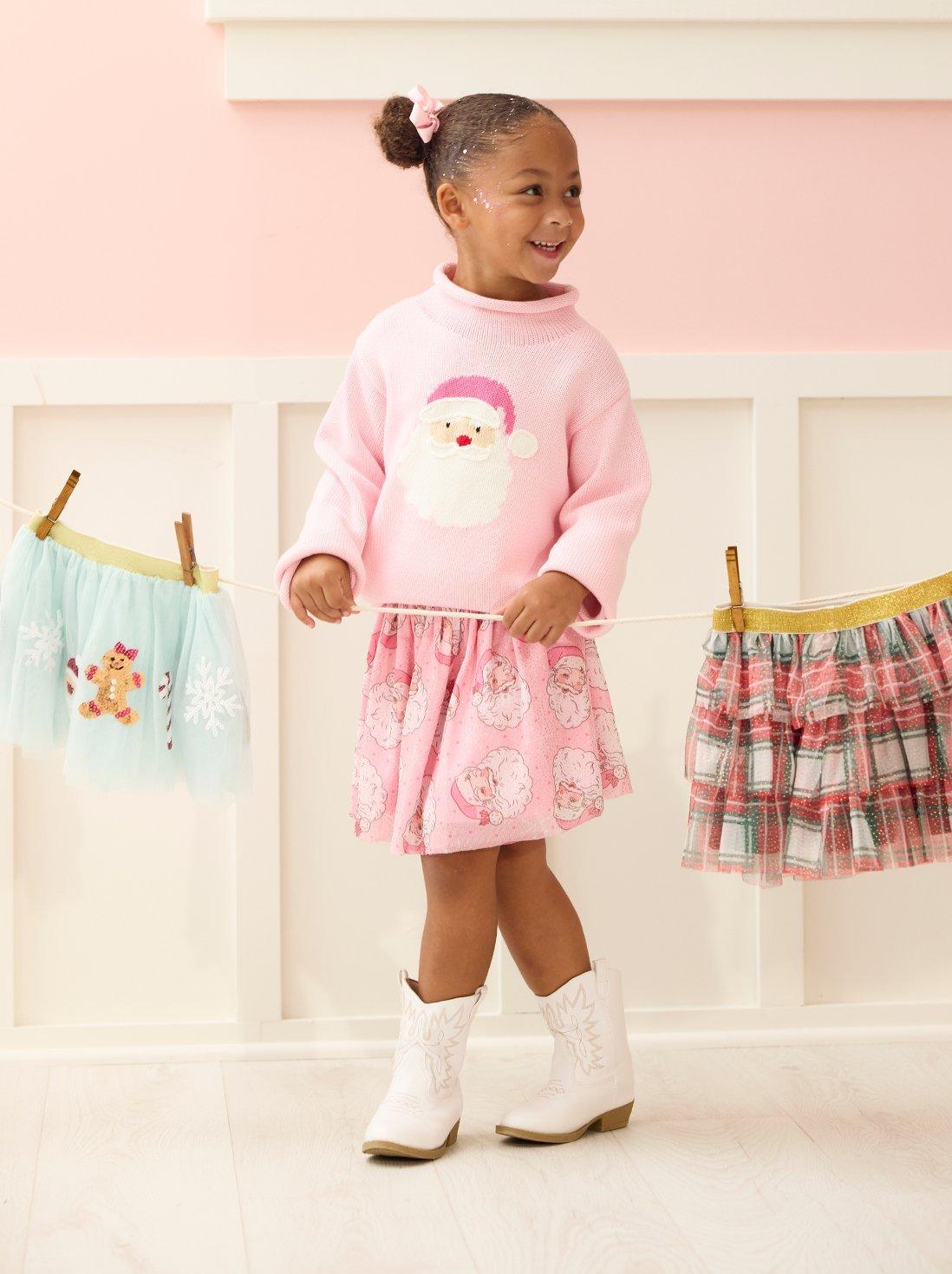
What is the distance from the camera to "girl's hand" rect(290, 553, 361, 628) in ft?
3.84

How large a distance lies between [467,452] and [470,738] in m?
0.25

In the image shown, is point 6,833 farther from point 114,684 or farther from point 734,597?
point 734,597

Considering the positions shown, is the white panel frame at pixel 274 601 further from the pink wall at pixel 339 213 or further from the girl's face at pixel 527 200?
the girl's face at pixel 527 200

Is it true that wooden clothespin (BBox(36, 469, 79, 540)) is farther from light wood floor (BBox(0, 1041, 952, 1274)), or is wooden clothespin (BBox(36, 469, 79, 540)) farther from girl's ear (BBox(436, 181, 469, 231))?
light wood floor (BBox(0, 1041, 952, 1274))

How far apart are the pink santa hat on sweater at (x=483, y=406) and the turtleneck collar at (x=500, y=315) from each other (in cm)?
5

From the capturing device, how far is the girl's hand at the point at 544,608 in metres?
1.14

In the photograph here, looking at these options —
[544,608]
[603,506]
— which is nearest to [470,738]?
[544,608]

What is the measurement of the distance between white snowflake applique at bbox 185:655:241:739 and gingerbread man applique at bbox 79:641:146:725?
60 mm

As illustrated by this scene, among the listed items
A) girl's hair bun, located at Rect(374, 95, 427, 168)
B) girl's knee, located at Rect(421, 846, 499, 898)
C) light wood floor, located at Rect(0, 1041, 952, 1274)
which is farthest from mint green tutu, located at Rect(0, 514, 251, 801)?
girl's hair bun, located at Rect(374, 95, 427, 168)

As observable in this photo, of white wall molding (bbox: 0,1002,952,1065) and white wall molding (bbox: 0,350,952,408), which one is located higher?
white wall molding (bbox: 0,350,952,408)

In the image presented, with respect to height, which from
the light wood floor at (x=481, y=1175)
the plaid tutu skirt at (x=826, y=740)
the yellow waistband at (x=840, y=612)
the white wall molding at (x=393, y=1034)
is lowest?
the light wood floor at (x=481, y=1175)

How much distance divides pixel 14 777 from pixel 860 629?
0.89m

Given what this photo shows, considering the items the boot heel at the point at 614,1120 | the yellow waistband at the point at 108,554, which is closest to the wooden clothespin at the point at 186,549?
the yellow waistband at the point at 108,554

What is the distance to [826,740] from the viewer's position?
1173 millimetres
